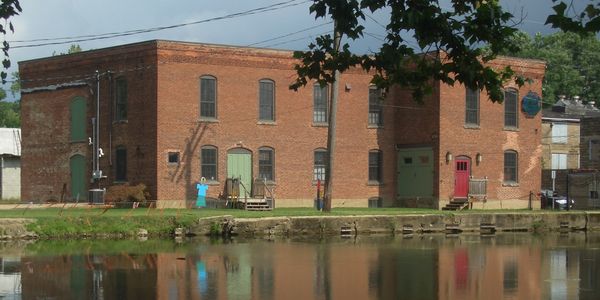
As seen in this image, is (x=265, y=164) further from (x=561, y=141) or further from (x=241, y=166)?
(x=561, y=141)

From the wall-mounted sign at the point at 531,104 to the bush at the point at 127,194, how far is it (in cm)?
2080

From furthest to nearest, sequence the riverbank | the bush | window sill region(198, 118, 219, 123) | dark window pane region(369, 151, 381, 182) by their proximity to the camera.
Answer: dark window pane region(369, 151, 381, 182) → window sill region(198, 118, 219, 123) → the bush → the riverbank

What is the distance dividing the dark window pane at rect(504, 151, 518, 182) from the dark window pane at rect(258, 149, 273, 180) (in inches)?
504

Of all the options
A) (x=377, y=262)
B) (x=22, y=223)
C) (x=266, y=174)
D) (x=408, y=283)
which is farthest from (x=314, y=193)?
(x=408, y=283)

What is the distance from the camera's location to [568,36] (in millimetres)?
89812

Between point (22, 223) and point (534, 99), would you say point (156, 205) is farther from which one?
point (534, 99)

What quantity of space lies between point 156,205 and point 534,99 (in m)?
21.4

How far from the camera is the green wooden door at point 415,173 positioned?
46.2m

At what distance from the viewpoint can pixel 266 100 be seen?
44.0m

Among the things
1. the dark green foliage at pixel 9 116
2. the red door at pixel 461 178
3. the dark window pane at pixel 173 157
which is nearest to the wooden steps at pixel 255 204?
the dark window pane at pixel 173 157

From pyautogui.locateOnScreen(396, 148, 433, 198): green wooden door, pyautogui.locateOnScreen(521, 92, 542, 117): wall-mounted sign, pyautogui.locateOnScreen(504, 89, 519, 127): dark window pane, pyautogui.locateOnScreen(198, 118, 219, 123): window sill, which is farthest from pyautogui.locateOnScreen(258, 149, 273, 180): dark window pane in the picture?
pyautogui.locateOnScreen(521, 92, 542, 117): wall-mounted sign

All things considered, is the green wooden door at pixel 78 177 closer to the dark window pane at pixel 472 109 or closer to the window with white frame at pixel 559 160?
the dark window pane at pixel 472 109

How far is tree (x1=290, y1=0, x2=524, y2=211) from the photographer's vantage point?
1196 cm

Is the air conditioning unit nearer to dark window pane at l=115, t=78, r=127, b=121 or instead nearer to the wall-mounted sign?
dark window pane at l=115, t=78, r=127, b=121
